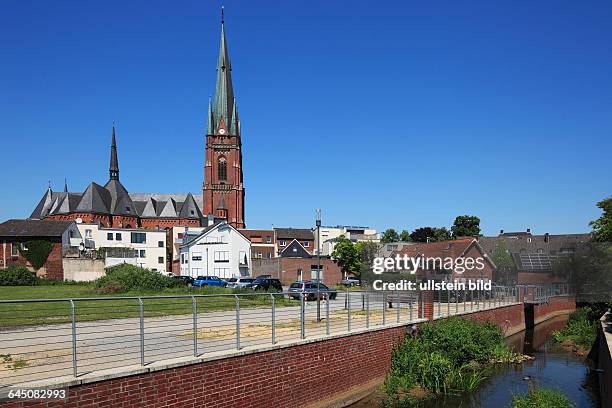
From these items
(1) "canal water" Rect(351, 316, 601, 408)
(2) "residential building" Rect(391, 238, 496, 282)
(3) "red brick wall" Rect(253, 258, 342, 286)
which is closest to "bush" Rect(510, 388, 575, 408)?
(1) "canal water" Rect(351, 316, 601, 408)

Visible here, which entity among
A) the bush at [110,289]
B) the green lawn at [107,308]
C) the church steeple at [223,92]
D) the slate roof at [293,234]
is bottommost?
the bush at [110,289]

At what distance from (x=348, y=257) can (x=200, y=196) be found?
166ft

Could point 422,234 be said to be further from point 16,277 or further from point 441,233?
point 16,277

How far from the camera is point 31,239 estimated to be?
61469 millimetres

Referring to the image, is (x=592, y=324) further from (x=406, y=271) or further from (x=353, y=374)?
(x=353, y=374)

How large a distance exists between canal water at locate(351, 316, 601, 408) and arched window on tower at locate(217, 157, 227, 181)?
84.0m

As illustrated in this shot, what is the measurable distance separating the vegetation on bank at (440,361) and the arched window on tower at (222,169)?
292ft

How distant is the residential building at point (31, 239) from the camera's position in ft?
200

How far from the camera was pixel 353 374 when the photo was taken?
17.6 metres

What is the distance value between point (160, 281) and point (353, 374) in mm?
25643

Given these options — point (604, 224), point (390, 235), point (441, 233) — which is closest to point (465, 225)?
point (441, 233)

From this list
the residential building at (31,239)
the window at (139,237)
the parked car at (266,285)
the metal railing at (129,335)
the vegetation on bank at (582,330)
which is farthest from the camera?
the window at (139,237)

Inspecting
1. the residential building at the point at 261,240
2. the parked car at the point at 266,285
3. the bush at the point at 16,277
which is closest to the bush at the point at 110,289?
the parked car at the point at 266,285

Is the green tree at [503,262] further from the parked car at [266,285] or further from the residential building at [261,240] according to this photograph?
the residential building at [261,240]
